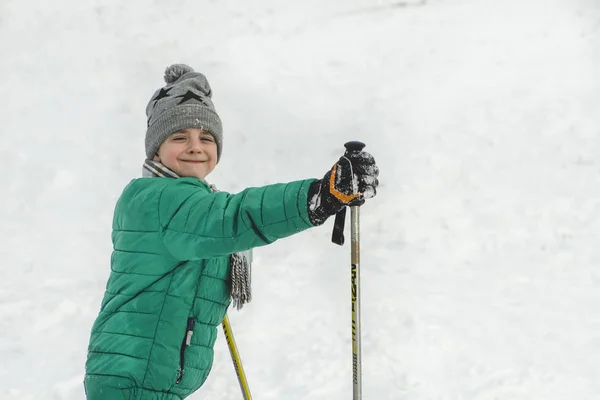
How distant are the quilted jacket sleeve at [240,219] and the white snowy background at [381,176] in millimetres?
3061

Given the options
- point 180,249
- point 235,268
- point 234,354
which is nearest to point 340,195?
point 180,249

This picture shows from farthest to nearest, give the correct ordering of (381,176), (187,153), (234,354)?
(381,176) < (234,354) < (187,153)

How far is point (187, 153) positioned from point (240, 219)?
822mm

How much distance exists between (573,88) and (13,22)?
27.4 ft

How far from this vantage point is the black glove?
6.78 ft

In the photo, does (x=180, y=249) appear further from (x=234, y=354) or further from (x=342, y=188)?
(x=234, y=354)

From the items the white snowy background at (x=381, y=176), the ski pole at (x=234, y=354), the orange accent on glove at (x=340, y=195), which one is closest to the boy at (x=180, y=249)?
the orange accent on glove at (x=340, y=195)

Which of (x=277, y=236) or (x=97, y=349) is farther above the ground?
(x=277, y=236)

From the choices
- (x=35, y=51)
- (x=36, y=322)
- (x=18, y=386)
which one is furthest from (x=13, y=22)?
(x=18, y=386)

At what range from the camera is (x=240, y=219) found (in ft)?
7.02

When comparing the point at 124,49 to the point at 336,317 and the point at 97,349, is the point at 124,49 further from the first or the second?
the point at 97,349

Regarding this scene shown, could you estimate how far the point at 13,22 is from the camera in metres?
9.28

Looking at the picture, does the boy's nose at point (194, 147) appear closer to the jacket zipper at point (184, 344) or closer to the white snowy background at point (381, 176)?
the jacket zipper at point (184, 344)

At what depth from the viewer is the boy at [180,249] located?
2.13 meters
